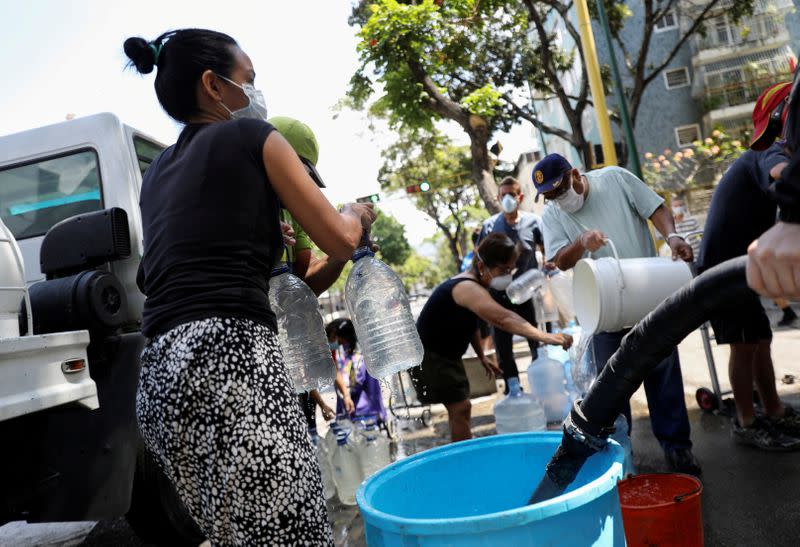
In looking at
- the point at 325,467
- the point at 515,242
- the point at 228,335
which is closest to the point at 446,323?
the point at 325,467

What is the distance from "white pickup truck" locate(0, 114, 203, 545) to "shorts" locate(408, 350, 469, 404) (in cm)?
160

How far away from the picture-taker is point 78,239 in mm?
3139

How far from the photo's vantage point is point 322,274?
7.39ft

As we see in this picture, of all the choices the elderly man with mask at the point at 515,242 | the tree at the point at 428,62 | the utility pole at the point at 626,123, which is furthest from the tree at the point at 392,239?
the elderly man with mask at the point at 515,242

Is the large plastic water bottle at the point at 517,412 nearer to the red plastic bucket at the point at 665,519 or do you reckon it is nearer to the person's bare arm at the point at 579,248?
the person's bare arm at the point at 579,248

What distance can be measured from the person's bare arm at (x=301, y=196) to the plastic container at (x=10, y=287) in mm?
1595

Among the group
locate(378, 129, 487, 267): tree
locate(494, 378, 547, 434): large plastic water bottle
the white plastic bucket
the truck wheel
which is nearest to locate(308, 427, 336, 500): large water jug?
the truck wheel

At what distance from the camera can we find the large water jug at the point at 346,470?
4402 millimetres

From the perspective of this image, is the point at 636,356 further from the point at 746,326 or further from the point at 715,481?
the point at 746,326

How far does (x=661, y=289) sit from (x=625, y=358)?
1.87 m

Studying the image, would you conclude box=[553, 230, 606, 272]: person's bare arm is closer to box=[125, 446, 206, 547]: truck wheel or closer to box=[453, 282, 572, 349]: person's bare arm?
box=[453, 282, 572, 349]: person's bare arm

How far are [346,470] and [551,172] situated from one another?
2.47m

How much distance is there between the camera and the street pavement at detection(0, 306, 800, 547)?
2797 mm

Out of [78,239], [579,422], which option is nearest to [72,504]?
[78,239]
